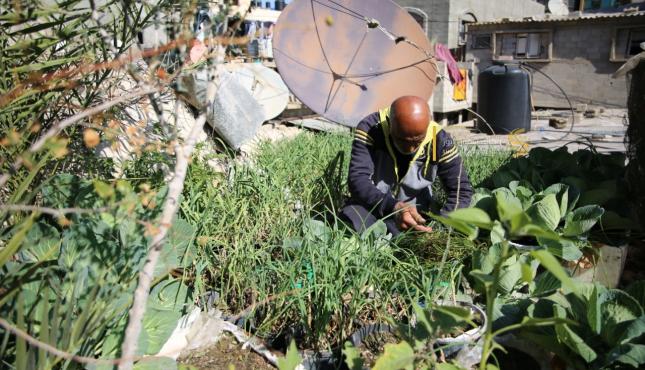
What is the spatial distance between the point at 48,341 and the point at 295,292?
36.3 inches

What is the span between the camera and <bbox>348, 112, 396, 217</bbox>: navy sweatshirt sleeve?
2.81 meters

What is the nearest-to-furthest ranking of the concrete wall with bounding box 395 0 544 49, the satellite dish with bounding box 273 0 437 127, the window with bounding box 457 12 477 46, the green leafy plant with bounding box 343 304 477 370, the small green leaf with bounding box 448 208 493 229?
the small green leaf with bounding box 448 208 493 229 → the green leafy plant with bounding box 343 304 477 370 → the satellite dish with bounding box 273 0 437 127 → the concrete wall with bounding box 395 0 544 49 → the window with bounding box 457 12 477 46

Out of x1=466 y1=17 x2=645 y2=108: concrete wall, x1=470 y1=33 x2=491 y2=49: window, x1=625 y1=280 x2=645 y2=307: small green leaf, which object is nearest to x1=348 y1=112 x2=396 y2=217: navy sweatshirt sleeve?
x1=625 y1=280 x2=645 y2=307: small green leaf

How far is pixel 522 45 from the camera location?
1792 cm

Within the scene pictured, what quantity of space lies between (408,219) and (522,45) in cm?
1764

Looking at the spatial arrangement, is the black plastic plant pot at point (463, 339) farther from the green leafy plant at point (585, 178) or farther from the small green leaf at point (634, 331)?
the green leafy plant at point (585, 178)

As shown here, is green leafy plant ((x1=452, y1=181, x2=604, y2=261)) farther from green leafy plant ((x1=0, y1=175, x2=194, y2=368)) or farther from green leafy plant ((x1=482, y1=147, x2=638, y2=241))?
green leafy plant ((x1=0, y1=175, x2=194, y2=368))

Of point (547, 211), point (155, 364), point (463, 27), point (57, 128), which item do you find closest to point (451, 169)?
point (547, 211)

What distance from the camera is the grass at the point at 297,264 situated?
6.47ft

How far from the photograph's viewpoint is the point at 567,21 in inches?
659

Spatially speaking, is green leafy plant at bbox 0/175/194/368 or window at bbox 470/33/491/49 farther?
window at bbox 470/33/491/49

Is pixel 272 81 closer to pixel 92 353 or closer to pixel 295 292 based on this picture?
pixel 295 292

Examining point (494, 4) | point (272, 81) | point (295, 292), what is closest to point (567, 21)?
point (494, 4)

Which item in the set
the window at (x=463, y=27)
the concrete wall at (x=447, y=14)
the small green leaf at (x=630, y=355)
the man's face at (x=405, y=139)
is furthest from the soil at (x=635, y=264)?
the window at (x=463, y=27)
